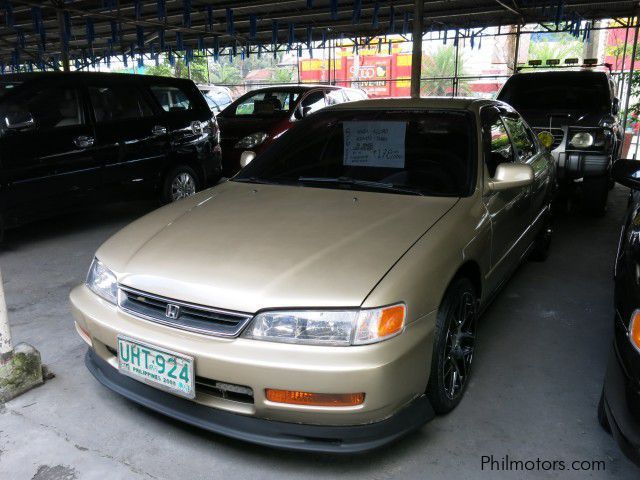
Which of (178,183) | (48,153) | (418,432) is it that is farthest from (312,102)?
(418,432)

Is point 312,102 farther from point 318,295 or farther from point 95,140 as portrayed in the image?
point 318,295

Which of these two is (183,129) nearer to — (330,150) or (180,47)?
(330,150)

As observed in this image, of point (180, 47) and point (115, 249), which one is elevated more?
point (180, 47)

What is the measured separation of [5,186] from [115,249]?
2.78 m

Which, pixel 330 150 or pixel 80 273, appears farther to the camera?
pixel 80 273

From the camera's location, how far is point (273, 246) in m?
2.23

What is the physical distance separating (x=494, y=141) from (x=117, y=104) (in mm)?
3899

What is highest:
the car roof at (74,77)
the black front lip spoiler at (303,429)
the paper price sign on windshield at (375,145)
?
the car roof at (74,77)

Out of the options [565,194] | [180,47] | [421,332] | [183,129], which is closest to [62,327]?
[421,332]

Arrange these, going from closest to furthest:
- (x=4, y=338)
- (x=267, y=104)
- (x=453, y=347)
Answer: (x=453, y=347) < (x=4, y=338) < (x=267, y=104)

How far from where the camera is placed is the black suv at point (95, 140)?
15.2 ft

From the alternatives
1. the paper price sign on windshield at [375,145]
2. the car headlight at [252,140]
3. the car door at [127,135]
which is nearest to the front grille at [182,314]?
the paper price sign on windshield at [375,145]

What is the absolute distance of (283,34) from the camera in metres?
17.3

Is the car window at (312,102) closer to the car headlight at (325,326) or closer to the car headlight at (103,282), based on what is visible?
the car headlight at (103,282)
